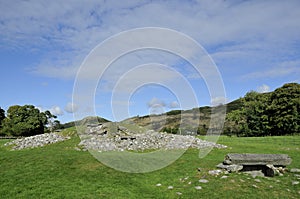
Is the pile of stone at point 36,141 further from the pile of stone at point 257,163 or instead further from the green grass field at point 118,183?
the pile of stone at point 257,163

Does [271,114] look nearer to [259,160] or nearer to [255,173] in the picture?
[259,160]

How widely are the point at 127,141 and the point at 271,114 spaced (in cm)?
4027

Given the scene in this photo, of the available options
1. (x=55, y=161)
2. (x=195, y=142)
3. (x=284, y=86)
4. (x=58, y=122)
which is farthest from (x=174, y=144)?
(x=58, y=122)

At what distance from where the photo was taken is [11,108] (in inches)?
2309

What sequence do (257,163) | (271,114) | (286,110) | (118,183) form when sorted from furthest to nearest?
(271,114), (286,110), (257,163), (118,183)

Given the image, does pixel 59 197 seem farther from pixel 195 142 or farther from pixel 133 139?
pixel 195 142

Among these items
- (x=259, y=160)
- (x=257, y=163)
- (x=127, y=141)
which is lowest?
(x=257, y=163)

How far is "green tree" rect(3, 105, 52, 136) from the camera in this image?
53.9 m

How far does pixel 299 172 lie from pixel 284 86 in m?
46.6

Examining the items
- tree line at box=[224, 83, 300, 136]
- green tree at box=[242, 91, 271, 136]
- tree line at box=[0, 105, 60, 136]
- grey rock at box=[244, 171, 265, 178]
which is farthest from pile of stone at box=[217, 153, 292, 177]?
tree line at box=[0, 105, 60, 136]

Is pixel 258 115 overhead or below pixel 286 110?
below

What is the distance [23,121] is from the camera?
55.4 meters

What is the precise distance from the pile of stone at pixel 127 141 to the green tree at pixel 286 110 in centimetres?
2954

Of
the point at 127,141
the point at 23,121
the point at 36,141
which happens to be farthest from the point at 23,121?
the point at 127,141
